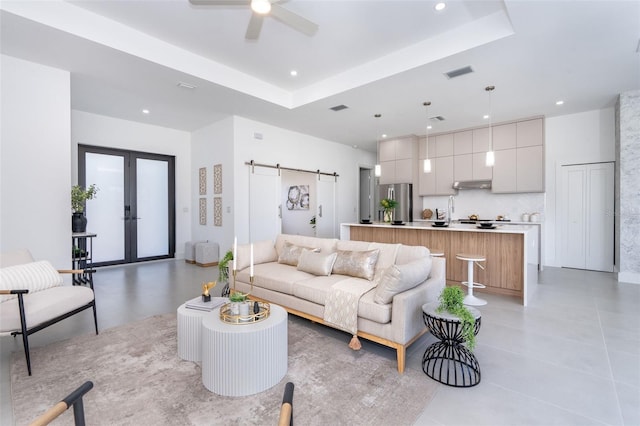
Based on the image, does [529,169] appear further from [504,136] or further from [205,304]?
[205,304]

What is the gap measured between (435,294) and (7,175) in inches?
202

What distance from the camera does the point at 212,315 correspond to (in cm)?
236

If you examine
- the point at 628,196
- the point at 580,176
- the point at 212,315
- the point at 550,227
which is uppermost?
the point at 580,176

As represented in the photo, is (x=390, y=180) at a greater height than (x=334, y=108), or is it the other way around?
(x=334, y=108)

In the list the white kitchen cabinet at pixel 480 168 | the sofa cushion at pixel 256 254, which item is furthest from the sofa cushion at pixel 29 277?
the white kitchen cabinet at pixel 480 168

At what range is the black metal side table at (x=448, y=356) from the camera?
2.17m

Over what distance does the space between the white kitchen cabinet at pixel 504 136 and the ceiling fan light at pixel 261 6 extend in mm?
5655

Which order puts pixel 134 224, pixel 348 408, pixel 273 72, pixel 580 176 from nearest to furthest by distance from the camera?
pixel 348 408, pixel 273 72, pixel 580 176, pixel 134 224

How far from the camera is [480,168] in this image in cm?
663

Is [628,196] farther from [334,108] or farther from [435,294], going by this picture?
[334,108]

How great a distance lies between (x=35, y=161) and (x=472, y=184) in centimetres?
769

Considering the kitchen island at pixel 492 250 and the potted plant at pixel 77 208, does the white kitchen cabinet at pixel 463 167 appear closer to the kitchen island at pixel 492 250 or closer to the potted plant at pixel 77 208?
the kitchen island at pixel 492 250

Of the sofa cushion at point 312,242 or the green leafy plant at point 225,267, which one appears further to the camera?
the green leafy plant at point 225,267

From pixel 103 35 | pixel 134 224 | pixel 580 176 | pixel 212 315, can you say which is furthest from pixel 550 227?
pixel 134 224
